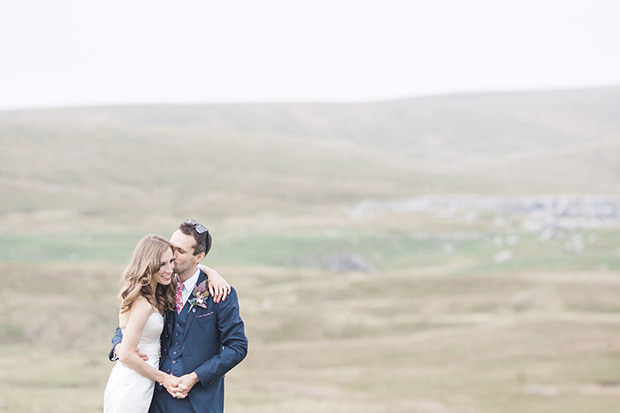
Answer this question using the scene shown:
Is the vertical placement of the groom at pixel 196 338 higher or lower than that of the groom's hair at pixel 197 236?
lower

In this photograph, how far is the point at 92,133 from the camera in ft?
618

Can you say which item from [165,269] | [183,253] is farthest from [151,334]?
[183,253]

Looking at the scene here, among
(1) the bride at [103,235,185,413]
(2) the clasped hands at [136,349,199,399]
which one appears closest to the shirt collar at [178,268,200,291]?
(1) the bride at [103,235,185,413]

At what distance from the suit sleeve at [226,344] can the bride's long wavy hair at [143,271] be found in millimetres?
726

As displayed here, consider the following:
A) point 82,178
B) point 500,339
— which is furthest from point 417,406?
point 82,178

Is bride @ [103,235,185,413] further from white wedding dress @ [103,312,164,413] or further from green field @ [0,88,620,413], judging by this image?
green field @ [0,88,620,413]

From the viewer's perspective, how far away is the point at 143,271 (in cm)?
821

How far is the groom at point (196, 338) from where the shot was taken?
336 inches

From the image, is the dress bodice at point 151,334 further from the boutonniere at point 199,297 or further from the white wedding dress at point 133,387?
the boutonniere at point 199,297

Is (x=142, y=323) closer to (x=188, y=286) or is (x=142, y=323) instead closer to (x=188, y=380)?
(x=188, y=286)

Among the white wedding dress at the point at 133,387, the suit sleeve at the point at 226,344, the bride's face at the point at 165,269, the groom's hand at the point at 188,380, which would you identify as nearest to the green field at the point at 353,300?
the white wedding dress at the point at 133,387

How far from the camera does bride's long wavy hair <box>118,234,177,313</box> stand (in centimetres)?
822

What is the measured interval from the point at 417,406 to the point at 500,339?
16.4m

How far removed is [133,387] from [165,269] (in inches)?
53.0
